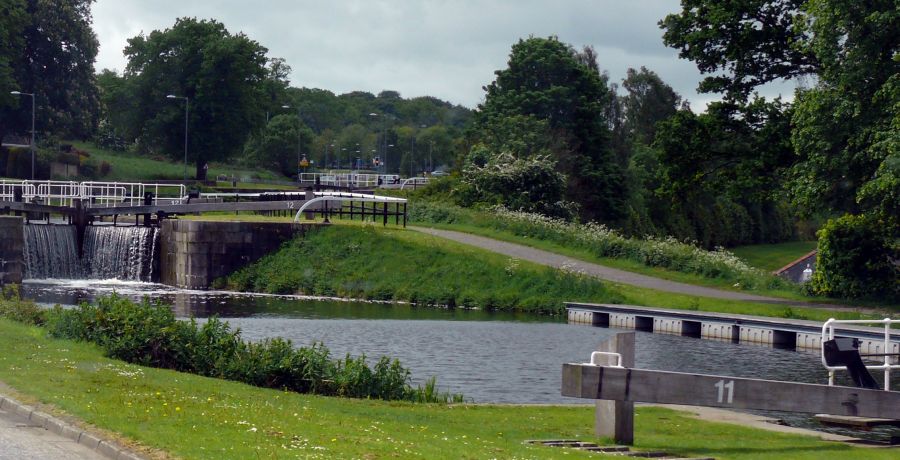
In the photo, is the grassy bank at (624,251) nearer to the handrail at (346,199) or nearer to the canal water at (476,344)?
the handrail at (346,199)

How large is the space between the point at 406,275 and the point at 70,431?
35.0m

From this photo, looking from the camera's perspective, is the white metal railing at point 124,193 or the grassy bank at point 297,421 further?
the white metal railing at point 124,193

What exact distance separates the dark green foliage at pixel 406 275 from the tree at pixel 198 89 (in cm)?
4319

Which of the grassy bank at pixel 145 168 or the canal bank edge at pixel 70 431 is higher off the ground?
the grassy bank at pixel 145 168

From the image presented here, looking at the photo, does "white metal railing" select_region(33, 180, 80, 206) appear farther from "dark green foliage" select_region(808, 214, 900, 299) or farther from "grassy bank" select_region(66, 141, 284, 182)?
"dark green foliage" select_region(808, 214, 900, 299)

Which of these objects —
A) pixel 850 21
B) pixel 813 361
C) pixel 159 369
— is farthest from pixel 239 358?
pixel 850 21

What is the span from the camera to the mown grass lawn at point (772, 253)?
291 ft

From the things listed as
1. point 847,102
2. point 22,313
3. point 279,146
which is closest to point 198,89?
point 279,146

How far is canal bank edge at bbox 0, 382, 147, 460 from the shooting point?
12.3 meters

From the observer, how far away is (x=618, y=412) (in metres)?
15.4

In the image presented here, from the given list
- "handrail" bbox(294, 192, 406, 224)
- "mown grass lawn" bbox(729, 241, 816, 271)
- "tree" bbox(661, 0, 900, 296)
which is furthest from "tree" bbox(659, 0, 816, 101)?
"mown grass lawn" bbox(729, 241, 816, 271)

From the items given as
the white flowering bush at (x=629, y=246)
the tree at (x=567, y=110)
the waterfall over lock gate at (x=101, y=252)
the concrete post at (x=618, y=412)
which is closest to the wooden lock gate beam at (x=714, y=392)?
the concrete post at (x=618, y=412)

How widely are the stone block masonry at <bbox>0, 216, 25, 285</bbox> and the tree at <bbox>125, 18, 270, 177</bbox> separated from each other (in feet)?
152

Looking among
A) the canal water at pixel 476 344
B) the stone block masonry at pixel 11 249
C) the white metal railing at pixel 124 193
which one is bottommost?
the canal water at pixel 476 344
